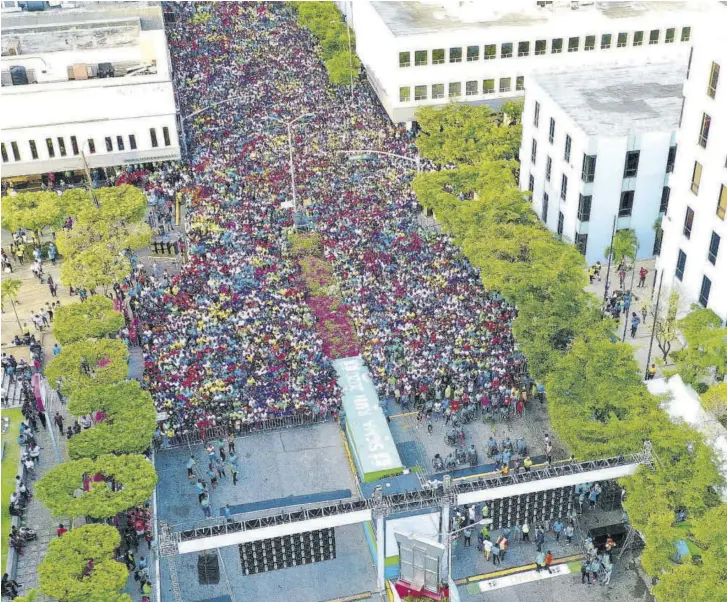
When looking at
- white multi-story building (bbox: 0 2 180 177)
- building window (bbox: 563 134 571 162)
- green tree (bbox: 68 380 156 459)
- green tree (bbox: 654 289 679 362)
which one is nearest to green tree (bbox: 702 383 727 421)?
green tree (bbox: 654 289 679 362)

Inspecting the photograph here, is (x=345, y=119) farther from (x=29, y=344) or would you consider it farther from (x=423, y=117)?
(x=29, y=344)

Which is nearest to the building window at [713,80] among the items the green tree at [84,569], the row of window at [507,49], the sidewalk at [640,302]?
the sidewalk at [640,302]

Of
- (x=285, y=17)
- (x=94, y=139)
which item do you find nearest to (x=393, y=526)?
(x=94, y=139)

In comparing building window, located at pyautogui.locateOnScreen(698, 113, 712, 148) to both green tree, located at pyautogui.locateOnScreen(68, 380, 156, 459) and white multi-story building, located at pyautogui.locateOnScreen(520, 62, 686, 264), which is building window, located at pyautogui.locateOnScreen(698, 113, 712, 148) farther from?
green tree, located at pyautogui.locateOnScreen(68, 380, 156, 459)

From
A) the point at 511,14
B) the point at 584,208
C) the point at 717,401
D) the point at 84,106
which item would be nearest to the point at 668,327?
the point at 717,401

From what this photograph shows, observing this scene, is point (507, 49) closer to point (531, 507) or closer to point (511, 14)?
point (511, 14)

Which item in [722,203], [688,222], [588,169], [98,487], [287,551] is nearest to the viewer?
[287,551]

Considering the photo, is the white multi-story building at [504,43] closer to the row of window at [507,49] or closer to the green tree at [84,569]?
the row of window at [507,49]
